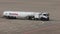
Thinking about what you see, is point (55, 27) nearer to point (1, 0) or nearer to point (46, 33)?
point (46, 33)

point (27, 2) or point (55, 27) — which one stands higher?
point (27, 2)

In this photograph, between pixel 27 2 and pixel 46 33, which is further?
pixel 27 2

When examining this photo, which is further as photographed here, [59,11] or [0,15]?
Result: [59,11]

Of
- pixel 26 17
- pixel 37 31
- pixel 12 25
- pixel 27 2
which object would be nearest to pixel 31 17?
pixel 26 17

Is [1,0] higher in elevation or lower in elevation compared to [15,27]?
higher

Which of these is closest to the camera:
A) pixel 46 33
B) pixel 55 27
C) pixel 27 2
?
pixel 46 33

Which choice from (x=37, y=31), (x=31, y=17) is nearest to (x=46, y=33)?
(x=37, y=31)

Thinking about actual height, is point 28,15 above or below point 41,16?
above

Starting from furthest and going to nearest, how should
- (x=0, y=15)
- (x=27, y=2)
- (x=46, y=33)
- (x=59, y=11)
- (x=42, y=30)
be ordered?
(x=27, y=2), (x=59, y=11), (x=0, y=15), (x=42, y=30), (x=46, y=33)

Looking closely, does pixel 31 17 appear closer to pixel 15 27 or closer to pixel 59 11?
pixel 15 27
